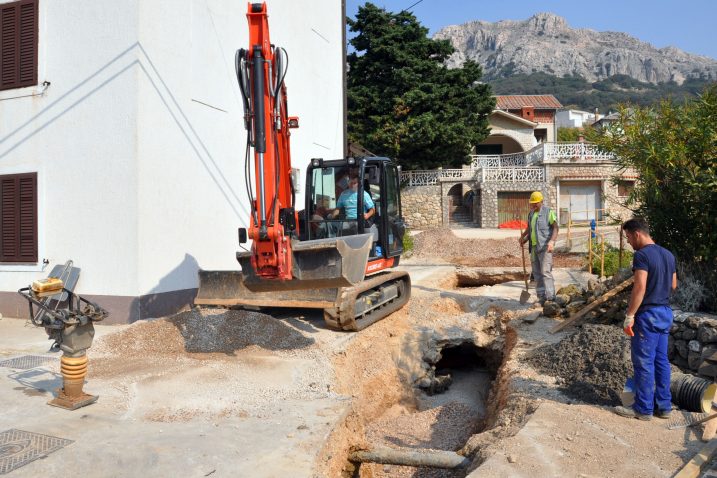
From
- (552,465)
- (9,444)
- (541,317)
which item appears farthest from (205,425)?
(541,317)

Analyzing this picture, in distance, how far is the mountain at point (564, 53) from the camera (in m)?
137

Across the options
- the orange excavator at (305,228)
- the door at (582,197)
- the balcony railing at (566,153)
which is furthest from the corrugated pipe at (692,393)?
the door at (582,197)

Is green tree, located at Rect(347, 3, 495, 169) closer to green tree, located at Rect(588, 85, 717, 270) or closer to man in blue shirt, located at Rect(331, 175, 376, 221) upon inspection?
man in blue shirt, located at Rect(331, 175, 376, 221)

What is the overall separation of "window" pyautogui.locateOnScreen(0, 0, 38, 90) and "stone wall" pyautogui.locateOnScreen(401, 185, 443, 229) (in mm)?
20505

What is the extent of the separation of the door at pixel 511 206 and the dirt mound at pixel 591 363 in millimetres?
21676

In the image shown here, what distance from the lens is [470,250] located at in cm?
1900

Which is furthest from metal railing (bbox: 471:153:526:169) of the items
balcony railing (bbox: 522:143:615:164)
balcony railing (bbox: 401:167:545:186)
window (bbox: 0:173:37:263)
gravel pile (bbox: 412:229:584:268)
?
window (bbox: 0:173:37:263)

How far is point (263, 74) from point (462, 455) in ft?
13.8

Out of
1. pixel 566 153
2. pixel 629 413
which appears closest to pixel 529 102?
pixel 566 153

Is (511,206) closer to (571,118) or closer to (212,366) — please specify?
(212,366)

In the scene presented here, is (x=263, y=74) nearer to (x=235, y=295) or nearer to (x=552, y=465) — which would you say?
(x=235, y=295)

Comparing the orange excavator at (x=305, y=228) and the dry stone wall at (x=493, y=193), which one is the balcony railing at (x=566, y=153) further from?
the orange excavator at (x=305, y=228)

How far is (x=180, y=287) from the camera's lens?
9055 millimetres

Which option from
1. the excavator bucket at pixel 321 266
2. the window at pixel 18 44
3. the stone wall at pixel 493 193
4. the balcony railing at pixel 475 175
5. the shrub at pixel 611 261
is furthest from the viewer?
the balcony railing at pixel 475 175
